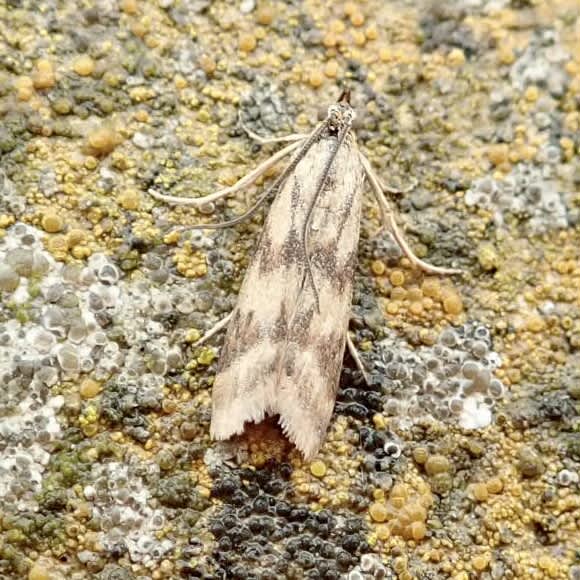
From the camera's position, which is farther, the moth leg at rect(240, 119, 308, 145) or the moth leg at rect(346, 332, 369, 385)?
the moth leg at rect(240, 119, 308, 145)

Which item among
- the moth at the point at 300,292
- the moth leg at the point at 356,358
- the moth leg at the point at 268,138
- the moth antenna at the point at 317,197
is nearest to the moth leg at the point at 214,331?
the moth at the point at 300,292

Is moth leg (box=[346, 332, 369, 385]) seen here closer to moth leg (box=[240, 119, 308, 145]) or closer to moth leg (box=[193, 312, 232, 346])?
moth leg (box=[193, 312, 232, 346])

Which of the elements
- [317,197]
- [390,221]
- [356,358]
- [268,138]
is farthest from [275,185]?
[356,358]

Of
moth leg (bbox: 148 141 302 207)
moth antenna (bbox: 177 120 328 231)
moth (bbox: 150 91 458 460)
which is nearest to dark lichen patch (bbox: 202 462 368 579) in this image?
moth (bbox: 150 91 458 460)

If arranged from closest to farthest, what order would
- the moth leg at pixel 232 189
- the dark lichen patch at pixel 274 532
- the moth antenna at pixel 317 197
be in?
the dark lichen patch at pixel 274 532
the moth antenna at pixel 317 197
the moth leg at pixel 232 189

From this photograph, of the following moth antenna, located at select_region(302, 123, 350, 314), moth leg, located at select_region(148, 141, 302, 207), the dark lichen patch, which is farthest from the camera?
moth leg, located at select_region(148, 141, 302, 207)

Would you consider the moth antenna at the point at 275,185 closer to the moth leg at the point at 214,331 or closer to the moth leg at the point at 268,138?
the moth leg at the point at 268,138

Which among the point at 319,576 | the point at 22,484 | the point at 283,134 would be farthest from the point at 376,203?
the point at 22,484
